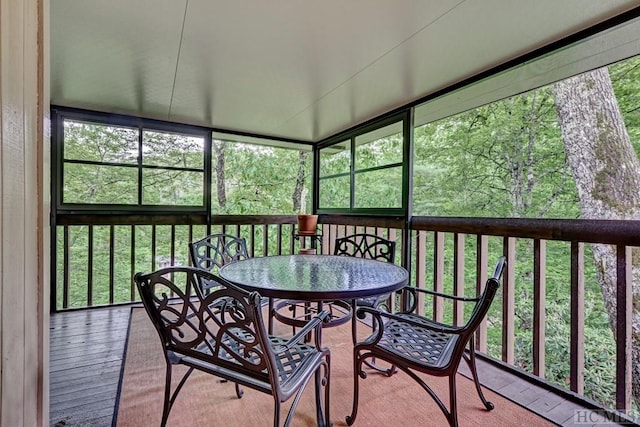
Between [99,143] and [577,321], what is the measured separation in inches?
177

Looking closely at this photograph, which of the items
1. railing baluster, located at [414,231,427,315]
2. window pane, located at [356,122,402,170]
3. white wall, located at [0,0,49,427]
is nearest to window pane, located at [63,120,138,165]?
window pane, located at [356,122,402,170]

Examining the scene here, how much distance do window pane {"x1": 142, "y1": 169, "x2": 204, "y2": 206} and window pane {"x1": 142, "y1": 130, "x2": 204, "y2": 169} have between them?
0.11 metres

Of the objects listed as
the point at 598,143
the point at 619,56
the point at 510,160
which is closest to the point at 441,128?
the point at 510,160

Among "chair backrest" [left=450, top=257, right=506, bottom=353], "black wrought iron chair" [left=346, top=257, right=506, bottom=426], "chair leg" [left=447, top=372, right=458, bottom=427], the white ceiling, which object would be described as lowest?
"chair leg" [left=447, top=372, right=458, bottom=427]

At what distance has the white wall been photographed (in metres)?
0.56

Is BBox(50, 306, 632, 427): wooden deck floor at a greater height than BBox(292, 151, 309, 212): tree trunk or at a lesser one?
lesser

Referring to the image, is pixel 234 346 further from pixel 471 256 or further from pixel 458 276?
pixel 471 256

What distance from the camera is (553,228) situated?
1818 mm

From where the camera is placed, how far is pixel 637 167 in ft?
8.94

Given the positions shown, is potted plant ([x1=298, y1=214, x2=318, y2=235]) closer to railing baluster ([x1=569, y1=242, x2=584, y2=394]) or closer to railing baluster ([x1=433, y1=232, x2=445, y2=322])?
railing baluster ([x1=433, y1=232, x2=445, y2=322])

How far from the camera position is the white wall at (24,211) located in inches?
22.0

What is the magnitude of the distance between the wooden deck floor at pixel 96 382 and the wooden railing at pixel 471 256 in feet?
0.53

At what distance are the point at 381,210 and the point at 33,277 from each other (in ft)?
9.63

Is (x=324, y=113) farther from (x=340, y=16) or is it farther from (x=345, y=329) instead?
(x=345, y=329)
